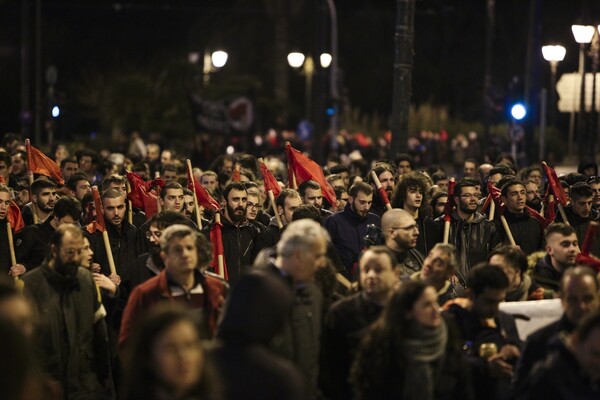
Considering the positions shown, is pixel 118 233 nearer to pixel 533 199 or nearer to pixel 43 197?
pixel 43 197

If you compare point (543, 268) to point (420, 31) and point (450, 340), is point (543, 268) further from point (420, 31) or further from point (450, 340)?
point (420, 31)

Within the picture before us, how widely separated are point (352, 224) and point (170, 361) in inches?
298

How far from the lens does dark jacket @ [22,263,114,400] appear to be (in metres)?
9.72

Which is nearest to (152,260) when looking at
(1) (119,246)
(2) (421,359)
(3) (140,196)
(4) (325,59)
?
(1) (119,246)

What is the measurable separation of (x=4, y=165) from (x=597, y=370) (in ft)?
38.3

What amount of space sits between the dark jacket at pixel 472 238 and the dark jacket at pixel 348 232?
0.71 metres

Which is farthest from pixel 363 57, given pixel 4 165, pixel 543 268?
pixel 543 268

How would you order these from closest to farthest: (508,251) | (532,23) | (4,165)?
(508,251), (4,165), (532,23)

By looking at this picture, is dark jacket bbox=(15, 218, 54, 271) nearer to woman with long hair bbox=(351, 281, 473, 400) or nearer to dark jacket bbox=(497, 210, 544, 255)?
dark jacket bbox=(497, 210, 544, 255)

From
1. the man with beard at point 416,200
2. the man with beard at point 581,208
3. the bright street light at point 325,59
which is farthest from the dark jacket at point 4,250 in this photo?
the bright street light at point 325,59

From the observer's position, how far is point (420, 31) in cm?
7094

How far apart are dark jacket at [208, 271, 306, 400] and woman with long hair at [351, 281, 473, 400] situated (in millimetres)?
1066

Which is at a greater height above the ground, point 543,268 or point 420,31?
point 420,31

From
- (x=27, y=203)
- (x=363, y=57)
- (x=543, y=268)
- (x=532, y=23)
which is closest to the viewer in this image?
(x=543, y=268)
